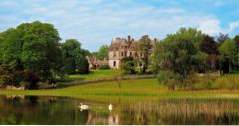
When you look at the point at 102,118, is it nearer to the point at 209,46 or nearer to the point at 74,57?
the point at 209,46

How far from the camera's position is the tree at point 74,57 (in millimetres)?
121938

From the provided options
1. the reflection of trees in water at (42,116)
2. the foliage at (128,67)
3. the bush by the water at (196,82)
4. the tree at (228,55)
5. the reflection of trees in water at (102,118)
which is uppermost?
the tree at (228,55)

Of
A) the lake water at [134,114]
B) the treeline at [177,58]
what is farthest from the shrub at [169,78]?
the lake water at [134,114]

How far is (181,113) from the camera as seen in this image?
40.7 m

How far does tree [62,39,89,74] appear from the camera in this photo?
121938 millimetres

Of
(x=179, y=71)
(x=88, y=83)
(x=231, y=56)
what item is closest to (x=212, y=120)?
(x=179, y=71)

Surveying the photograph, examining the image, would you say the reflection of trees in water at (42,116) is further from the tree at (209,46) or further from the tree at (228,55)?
the tree at (209,46)

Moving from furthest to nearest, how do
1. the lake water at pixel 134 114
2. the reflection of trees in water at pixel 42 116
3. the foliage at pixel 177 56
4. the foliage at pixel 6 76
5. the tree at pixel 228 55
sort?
the tree at pixel 228 55 < the foliage at pixel 6 76 < the foliage at pixel 177 56 < the lake water at pixel 134 114 < the reflection of trees in water at pixel 42 116

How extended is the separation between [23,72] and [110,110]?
4568cm

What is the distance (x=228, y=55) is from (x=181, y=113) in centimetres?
7787

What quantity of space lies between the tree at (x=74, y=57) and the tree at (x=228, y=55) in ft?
96.9

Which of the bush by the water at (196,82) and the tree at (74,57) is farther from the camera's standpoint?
the tree at (74,57)

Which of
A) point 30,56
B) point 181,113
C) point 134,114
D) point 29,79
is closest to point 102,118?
point 134,114

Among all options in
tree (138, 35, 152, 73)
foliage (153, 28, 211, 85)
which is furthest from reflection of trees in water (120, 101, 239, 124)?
tree (138, 35, 152, 73)
